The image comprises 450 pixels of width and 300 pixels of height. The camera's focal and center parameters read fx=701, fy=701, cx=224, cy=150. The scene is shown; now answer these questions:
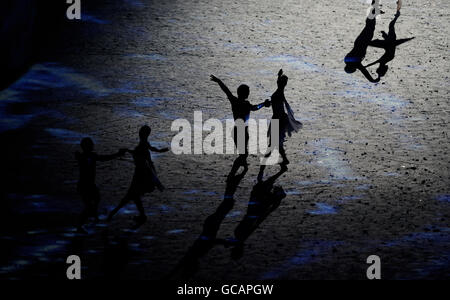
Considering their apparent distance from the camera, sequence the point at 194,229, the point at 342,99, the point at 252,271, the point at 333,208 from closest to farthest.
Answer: the point at 252,271 → the point at 194,229 → the point at 333,208 → the point at 342,99

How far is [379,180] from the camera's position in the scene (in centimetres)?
1107

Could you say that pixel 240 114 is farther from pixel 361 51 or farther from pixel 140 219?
pixel 361 51

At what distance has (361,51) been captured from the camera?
49.8 feet

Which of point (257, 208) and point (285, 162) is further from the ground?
point (285, 162)

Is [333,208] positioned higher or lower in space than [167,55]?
lower

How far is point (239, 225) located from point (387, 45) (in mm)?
7240

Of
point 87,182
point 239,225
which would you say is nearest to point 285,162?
point 239,225

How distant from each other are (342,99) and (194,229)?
16.9ft

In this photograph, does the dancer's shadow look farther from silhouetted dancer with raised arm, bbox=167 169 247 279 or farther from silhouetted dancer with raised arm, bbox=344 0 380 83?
silhouetted dancer with raised arm, bbox=344 0 380 83

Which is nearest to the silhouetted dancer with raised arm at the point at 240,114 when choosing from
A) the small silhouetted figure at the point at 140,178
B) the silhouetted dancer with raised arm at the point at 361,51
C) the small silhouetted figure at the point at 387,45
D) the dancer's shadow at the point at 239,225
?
the dancer's shadow at the point at 239,225

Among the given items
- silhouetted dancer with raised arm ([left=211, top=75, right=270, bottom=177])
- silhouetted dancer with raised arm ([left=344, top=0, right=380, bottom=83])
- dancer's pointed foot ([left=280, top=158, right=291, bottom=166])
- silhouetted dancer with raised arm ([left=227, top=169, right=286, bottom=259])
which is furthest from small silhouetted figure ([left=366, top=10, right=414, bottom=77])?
silhouetted dancer with raised arm ([left=227, top=169, right=286, bottom=259])

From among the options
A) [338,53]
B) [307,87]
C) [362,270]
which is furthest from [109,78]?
[362,270]
